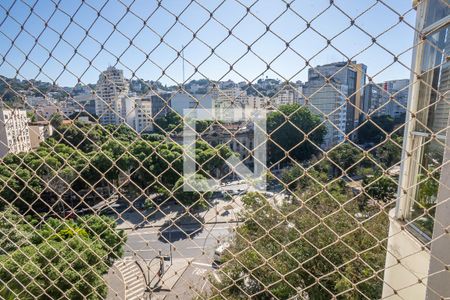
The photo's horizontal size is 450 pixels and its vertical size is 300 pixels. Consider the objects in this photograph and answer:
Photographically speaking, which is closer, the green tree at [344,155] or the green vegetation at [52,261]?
the green tree at [344,155]

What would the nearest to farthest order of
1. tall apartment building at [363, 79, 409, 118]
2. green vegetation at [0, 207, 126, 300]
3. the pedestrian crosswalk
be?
1. tall apartment building at [363, 79, 409, 118]
2. green vegetation at [0, 207, 126, 300]
3. the pedestrian crosswalk

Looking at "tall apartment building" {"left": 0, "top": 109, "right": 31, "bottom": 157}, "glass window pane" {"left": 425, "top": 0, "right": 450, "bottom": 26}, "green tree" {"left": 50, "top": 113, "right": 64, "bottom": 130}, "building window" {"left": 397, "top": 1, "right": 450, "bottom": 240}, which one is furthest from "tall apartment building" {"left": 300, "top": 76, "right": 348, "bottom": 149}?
"tall apartment building" {"left": 0, "top": 109, "right": 31, "bottom": 157}

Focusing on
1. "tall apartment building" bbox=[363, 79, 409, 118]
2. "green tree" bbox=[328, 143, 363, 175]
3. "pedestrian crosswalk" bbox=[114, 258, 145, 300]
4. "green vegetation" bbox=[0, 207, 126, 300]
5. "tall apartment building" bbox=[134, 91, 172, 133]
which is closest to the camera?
"tall apartment building" bbox=[363, 79, 409, 118]

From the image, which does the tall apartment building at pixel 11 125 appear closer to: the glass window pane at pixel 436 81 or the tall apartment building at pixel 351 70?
the tall apartment building at pixel 351 70

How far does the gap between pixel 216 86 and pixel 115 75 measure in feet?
1.55

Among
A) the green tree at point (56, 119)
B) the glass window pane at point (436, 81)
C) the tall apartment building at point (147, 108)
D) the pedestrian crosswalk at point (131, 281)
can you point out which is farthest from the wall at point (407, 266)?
the pedestrian crosswalk at point (131, 281)

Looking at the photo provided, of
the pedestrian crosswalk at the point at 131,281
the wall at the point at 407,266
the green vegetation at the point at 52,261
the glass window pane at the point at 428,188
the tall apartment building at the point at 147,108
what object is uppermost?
the tall apartment building at the point at 147,108

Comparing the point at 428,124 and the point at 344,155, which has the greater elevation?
the point at 428,124

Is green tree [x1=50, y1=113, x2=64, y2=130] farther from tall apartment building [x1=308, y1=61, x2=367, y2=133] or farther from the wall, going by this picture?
the wall

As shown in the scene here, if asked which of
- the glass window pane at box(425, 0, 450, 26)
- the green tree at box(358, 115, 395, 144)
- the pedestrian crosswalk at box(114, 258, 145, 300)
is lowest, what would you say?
the pedestrian crosswalk at box(114, 258, 145, 300)

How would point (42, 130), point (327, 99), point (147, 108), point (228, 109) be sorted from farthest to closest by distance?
point (42, 130) → point (327, 99) → point (147, 108) → point (228, 109)

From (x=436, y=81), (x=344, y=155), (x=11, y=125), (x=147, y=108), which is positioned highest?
(x=436, y=81)

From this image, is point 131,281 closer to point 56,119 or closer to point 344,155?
point 344,155

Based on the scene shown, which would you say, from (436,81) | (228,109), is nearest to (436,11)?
(436,81)
